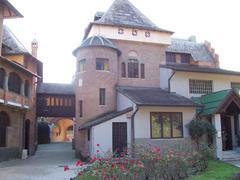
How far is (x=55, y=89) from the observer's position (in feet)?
99.6

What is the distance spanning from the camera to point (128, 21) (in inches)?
1080

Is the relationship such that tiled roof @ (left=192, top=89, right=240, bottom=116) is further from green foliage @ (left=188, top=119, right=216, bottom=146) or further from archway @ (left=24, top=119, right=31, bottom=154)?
archway @ (left=24, top=119, right=31, bottom=154)

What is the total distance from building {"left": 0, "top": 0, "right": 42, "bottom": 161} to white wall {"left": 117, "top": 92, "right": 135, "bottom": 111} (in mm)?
7981

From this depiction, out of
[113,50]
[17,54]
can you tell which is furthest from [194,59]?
[17,54]

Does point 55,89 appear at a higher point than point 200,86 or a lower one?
higher

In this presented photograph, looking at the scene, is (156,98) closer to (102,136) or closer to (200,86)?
(102,136)

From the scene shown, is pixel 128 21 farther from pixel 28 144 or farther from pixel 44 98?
pixel 28 144

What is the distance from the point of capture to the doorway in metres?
21.2

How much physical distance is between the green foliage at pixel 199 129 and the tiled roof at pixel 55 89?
14.8 meters

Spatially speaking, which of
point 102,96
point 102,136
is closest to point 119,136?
point 102,136

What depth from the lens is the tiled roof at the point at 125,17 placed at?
87.3 feet

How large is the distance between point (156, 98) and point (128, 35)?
331 inches

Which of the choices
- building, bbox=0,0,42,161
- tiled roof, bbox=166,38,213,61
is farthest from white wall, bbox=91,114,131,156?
tiled roof, bbox=166,38,213,61

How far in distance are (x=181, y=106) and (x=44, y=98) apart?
1580 cm
